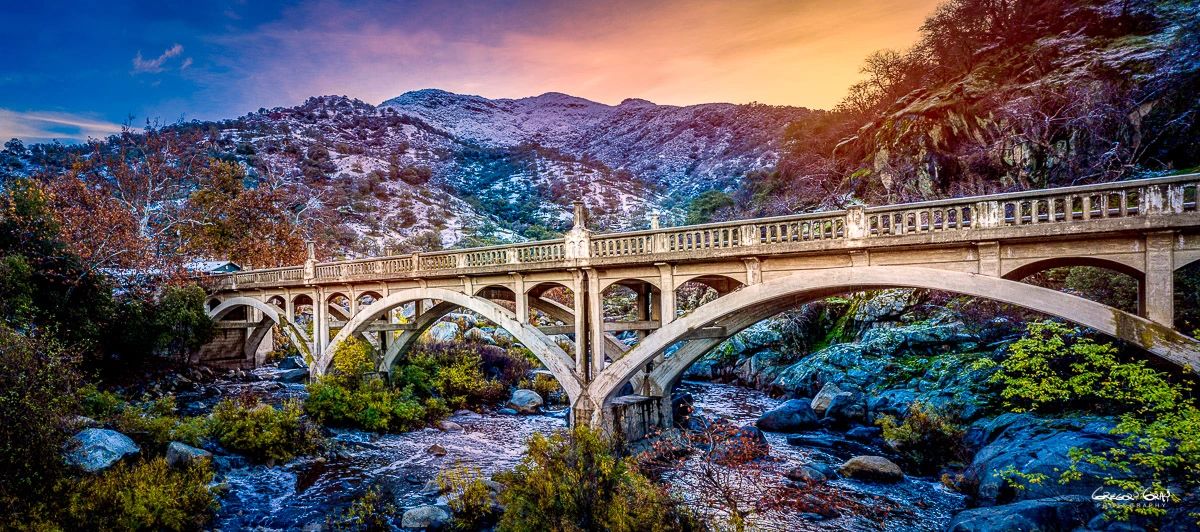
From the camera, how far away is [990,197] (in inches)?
452

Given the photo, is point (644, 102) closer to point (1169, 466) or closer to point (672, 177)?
point (672, 177)

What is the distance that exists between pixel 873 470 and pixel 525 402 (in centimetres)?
1534

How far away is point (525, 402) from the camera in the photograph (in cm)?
2700

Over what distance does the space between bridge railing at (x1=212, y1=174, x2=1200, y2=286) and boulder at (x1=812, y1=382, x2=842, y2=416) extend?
7.84 m

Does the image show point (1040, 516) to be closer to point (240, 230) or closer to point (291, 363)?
point (291, 363)

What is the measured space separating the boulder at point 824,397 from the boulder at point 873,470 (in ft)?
19.2

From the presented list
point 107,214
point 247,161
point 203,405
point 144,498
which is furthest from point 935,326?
point 247,161

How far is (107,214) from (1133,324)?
125ft

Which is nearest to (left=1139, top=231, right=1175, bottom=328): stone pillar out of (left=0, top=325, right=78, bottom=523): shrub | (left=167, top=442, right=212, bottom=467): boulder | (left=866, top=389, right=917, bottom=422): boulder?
(left=866, top=389, right=917, bottom=422): boulder

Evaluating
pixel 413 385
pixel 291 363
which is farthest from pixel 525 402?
pixel 291 363

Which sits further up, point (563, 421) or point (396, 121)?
point (396, 121)

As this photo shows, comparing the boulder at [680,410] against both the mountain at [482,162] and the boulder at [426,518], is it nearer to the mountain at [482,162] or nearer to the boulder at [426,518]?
the boulder at [426,518]

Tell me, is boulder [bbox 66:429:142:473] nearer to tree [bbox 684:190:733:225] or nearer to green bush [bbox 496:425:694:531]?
green bush [bbox 496:425:694:531]

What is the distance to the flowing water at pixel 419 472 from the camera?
14.0m
